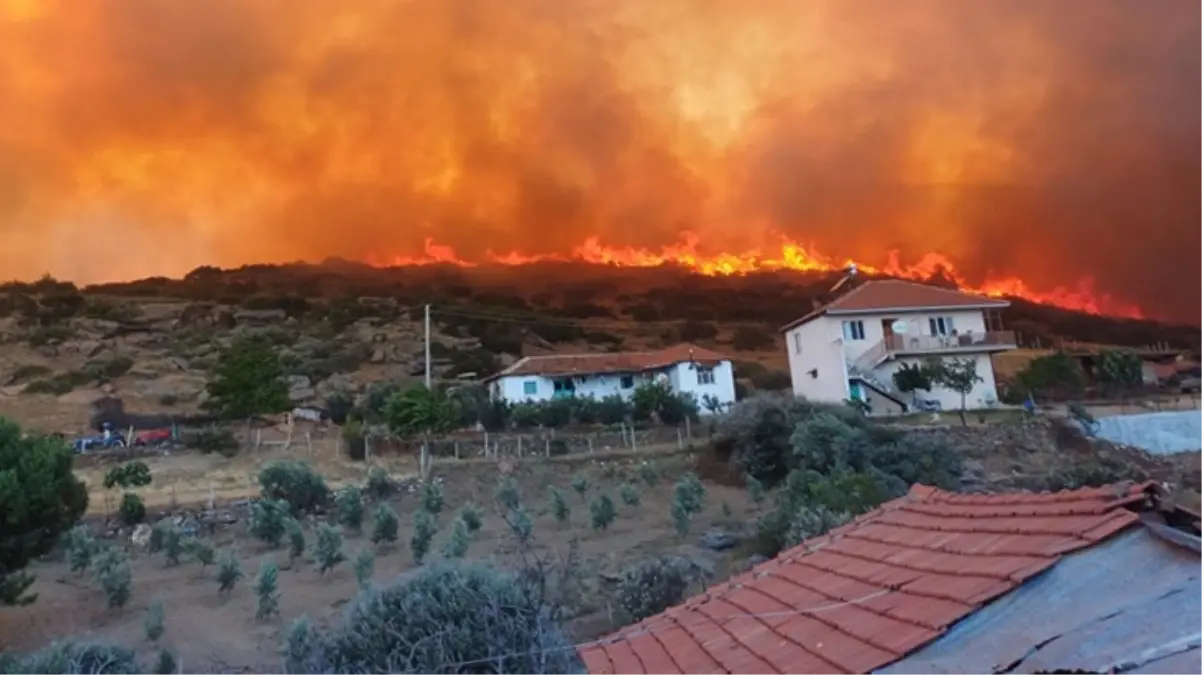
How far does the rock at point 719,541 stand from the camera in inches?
803

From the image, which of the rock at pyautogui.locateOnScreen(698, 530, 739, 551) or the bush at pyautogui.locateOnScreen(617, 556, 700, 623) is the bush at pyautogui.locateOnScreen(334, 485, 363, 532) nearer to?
the rock at pyautogui.locateOnScreen(698, 530, 739, 551)

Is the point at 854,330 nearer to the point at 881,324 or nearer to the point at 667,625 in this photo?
the point at 881,324

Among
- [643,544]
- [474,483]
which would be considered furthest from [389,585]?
[474,483]

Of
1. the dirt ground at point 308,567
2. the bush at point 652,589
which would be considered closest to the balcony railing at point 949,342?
the dirt ground at point 308,567

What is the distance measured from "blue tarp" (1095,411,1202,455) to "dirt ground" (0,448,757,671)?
18.5 metres

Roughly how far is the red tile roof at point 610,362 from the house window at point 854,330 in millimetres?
9146

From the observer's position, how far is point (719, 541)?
67.6ft

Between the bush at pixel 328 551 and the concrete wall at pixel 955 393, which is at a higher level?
the concrete wall at pixel 955 393

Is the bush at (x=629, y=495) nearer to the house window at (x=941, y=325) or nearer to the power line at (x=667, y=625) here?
the power line at (x=667, y=625)

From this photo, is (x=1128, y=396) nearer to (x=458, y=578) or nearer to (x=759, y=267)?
(x=458, y=578)

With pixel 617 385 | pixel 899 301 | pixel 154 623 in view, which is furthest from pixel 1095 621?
pixel 617 385

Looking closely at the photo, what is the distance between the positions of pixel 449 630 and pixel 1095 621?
3.08m

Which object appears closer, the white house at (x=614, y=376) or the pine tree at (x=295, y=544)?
the pine tree at (x=295, y=544)

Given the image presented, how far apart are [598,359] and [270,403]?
68.3 ft
